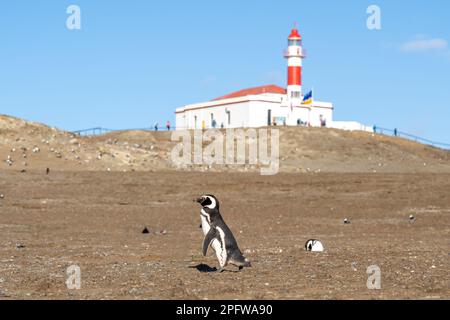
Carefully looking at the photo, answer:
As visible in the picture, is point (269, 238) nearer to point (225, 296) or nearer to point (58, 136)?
point (225, 296)

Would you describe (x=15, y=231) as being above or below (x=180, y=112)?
below

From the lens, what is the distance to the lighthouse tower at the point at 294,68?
86562mm

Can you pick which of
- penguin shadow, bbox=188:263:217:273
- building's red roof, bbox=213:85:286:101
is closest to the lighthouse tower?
building's red roof, bbox=213:85:286:101

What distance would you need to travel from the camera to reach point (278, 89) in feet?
306

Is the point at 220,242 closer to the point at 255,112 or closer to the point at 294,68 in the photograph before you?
the point at 255,112

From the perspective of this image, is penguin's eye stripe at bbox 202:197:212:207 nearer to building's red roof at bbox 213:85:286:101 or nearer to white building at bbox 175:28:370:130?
white building at bbox 175:28:370:130

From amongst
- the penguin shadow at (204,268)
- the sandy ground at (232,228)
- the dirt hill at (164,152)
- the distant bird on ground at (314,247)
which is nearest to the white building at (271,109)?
the dirt hill at (164,152)

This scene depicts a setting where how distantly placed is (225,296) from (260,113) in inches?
2756

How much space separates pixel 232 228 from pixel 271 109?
56.7 meters

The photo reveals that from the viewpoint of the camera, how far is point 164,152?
2325 inches

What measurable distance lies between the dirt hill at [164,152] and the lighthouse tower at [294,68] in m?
11.0

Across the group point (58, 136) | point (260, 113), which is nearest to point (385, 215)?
point (58, 136)

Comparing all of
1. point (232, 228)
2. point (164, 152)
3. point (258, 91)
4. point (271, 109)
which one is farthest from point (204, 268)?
point (258, 91)

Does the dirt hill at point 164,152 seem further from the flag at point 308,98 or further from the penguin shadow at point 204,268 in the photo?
the penguin shadow at point 204,268
